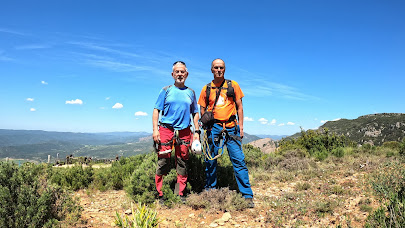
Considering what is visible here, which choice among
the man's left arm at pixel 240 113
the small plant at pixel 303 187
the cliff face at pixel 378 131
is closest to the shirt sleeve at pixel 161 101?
the man's left arm at pixel 240 113

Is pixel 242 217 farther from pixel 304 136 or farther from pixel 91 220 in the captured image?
pixel 304 136

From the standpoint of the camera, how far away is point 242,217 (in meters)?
3.90

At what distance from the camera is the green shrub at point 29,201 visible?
3.19 metres

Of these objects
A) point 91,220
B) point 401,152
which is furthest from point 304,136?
point 91,220

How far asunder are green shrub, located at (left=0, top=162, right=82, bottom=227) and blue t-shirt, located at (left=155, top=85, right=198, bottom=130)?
207cm

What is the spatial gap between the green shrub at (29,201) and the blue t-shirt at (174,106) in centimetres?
207

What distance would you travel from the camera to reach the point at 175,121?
4289 mm

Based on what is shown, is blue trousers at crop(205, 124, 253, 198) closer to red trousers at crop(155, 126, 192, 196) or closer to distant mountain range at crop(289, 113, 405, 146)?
red trousers at crop(155, 126, 192, 196)

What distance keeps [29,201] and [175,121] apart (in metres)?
2.46

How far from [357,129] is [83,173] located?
230 ft

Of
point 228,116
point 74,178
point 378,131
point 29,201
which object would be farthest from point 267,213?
point 378,131

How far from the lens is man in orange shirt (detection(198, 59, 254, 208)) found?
4414 mm

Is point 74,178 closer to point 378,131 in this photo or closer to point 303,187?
point 303,187

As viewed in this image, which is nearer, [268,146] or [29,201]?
[29,201]
